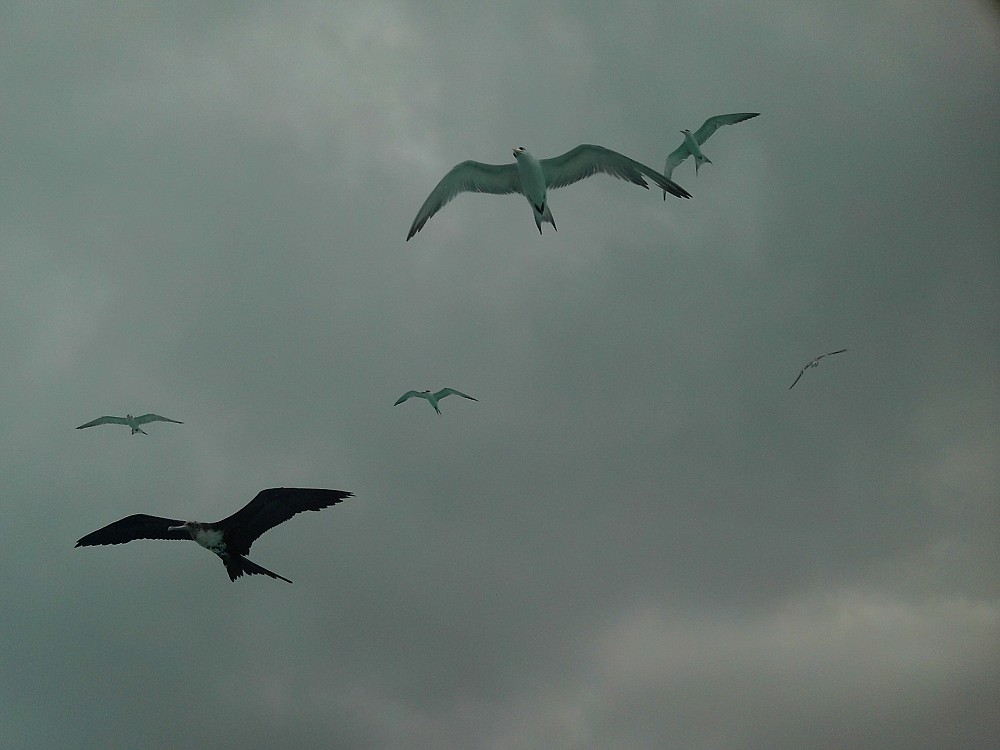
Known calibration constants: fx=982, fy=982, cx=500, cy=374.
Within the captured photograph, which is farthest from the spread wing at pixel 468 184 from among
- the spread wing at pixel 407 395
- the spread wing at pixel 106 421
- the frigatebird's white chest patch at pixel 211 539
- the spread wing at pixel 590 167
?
the spread wing at pixel 106 421

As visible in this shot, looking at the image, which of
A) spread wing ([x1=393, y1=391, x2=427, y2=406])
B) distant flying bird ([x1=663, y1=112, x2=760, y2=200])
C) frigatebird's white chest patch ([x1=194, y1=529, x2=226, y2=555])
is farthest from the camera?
spread wing ([x1=393, y1=391, x2=427, y2=406])

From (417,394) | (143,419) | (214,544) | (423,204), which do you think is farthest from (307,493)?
(143,419)

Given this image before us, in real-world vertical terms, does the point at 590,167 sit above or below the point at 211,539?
above

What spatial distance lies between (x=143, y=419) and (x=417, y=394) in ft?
57.5

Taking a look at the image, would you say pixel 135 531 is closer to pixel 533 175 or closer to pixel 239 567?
pixel 239 567

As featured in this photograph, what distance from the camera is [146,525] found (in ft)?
130

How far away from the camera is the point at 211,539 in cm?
3791

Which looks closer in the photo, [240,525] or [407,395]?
[240,525]

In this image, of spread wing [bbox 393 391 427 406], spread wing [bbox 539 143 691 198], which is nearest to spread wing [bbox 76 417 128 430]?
spread wing [bbox 393 391 427 406]

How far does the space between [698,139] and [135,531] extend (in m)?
33.8

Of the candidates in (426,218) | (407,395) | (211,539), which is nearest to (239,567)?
(211,539)

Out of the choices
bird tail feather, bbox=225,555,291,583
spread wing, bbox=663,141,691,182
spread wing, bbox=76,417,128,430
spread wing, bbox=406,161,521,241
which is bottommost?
bird tail feather, bbox=225,555,291,583

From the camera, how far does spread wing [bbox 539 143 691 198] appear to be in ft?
125

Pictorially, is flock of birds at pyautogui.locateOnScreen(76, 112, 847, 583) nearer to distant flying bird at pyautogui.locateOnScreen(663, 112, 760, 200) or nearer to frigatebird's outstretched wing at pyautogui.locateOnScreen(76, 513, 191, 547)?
frigatebird's outstretched wing at pyautogui.locateOnScreen(76, 513, 191, 547)
